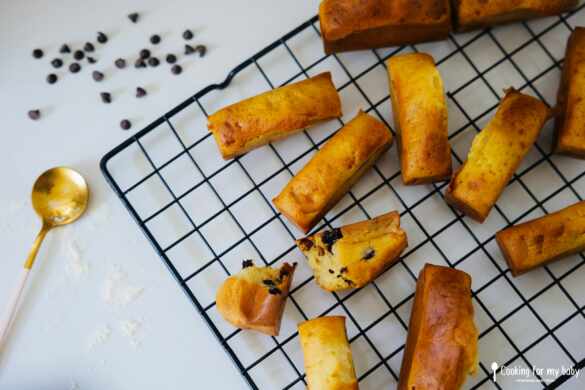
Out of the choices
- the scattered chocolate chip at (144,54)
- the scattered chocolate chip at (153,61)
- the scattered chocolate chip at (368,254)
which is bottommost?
the scattered chocolate chip at (368,254)

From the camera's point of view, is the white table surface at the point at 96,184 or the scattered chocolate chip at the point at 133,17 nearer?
the white table surface at the point at 96,184

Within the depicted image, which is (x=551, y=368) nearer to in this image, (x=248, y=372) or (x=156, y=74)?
(x=248, y=372)

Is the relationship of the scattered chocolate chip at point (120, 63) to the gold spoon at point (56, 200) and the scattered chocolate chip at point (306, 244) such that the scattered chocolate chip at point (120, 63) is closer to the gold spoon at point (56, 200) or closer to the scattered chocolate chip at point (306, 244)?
the gold spoon at point (56, 200)

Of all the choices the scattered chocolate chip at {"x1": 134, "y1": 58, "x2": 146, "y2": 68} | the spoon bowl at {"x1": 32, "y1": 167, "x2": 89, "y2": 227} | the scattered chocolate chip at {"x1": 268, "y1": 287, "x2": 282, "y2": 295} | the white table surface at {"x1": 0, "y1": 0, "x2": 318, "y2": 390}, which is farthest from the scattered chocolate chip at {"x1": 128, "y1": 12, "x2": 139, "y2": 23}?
the scattered chocolate chip at {"x1": 268, "y1": 287, "x2": 282, "y2": 295}

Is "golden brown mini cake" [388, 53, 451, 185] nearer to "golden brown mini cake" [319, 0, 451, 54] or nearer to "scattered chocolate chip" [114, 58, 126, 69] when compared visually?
"golden brown mini cake" [319, 0, 451, 54]

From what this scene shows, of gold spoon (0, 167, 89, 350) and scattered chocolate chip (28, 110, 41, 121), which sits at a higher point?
scattered chocolate chip (28, 110, 41, 121)

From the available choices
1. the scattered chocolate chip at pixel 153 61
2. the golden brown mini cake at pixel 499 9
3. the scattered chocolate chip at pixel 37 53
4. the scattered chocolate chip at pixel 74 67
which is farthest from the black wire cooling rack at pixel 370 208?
the scattered chocolate chip at pixel 37 53
